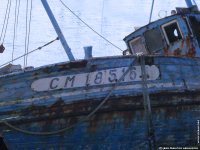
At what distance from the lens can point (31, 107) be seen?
6879 millimetres

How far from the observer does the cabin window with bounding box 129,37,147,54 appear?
29.0ft

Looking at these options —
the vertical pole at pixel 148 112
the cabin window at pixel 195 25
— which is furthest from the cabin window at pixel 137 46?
the vertical pole at pixel 148 112

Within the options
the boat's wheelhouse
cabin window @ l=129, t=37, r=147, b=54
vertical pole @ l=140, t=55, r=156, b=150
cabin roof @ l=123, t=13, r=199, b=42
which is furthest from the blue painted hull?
cabin window @ l=129, t=37, r=147, b=54

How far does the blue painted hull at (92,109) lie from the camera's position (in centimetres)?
683

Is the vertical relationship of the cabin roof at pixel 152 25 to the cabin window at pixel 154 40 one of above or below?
above

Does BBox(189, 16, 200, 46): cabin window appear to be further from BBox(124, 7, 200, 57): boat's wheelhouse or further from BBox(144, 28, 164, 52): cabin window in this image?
BBox(144, 28, 164, 52): cabin window

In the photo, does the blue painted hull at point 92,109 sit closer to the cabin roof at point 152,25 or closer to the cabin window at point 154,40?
the cabin window at point 154,40

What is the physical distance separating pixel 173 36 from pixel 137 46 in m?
0.97

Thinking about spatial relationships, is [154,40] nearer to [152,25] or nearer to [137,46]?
[152,25]

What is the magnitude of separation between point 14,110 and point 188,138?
128 inches

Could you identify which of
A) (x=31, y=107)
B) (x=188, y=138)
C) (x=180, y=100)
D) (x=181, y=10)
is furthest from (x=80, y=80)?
(x=181, y=10)

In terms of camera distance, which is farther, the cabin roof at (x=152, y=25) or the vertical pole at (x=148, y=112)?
the cabin roof at (x=152, y=25)

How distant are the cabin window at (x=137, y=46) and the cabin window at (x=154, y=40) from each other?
0.16m

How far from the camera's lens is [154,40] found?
28.2ft
